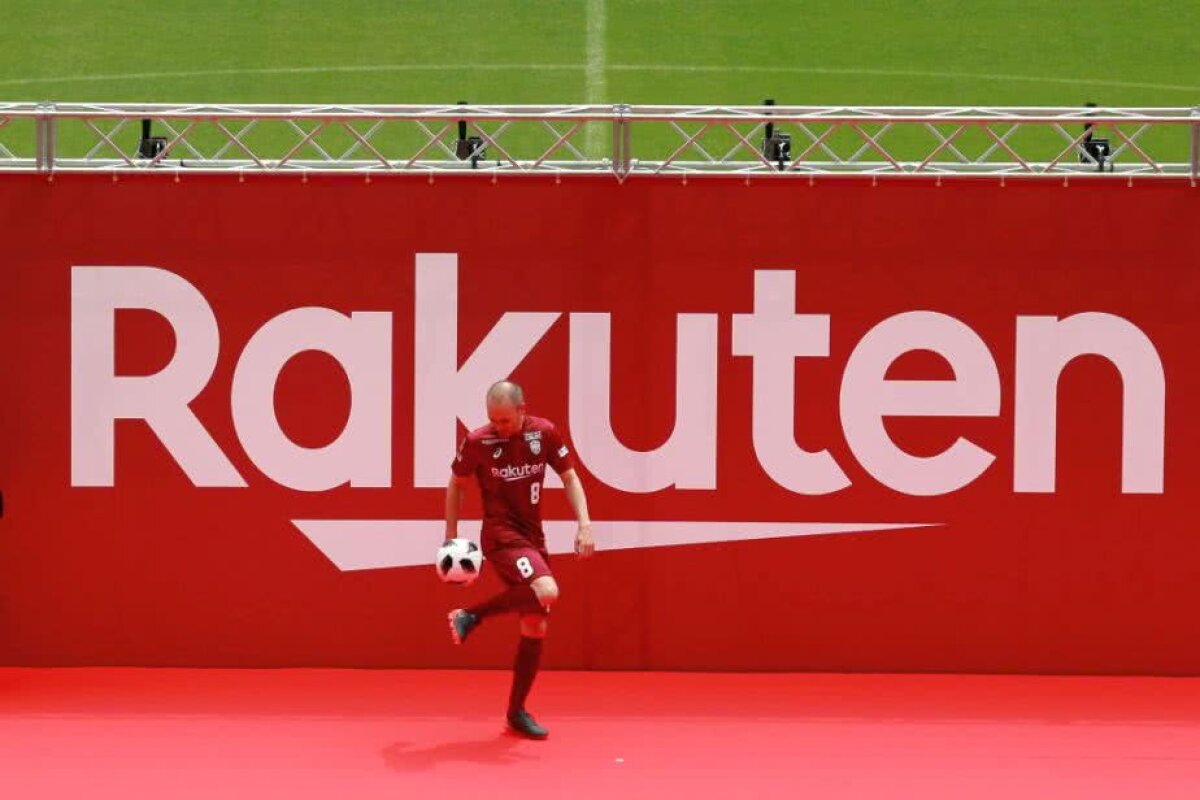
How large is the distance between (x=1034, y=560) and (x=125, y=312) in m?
5.67

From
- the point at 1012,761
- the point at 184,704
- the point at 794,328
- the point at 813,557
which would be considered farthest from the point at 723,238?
the point at 184,704

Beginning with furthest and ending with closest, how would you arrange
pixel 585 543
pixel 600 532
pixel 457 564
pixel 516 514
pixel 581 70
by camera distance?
pixel 581 70, pixel 600 532, pixel 516 514, pixel 585 543, pixel 457 564

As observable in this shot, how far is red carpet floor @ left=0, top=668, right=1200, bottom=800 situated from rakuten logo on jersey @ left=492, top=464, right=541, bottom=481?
137 centimetres

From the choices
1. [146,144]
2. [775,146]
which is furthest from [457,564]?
[146,144]

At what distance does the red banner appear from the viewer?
9.70 m

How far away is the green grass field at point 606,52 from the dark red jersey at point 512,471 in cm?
1397

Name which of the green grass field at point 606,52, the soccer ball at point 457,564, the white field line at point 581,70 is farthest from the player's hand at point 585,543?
the white field line at point 581,70

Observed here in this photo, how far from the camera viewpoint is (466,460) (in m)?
8.41

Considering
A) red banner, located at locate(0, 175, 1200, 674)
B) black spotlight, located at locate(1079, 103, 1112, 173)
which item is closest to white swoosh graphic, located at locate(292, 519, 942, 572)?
red banner, located at locate(0, 175, 1200, 674)

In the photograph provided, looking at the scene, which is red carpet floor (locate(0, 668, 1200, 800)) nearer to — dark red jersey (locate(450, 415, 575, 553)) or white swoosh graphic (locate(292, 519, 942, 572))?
white swoosh graphic (locate(292, 519, 942, 572))

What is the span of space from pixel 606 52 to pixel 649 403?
14334 mm

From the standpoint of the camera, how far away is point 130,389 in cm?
973

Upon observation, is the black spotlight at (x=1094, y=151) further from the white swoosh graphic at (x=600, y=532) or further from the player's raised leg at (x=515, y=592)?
the player's raised leg at (x=515, y=592)

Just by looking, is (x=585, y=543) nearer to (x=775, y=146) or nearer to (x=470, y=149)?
(x=470, y=149)
